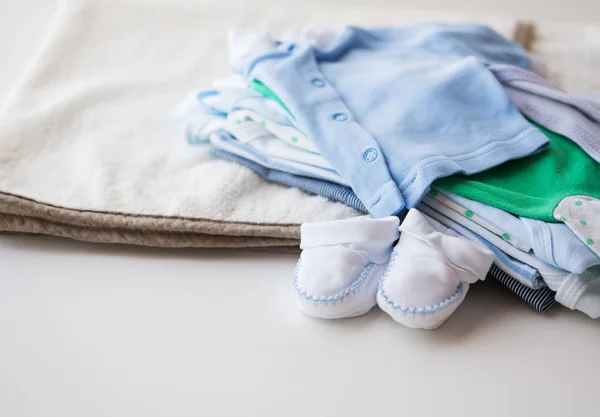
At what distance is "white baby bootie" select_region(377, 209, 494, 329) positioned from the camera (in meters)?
0.75

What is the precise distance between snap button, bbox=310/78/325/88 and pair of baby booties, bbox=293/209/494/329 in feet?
0.82

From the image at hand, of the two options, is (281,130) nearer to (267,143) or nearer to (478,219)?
(267,143)

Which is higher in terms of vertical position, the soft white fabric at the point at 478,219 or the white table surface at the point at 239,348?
the soft white fabric at the point at 478,219

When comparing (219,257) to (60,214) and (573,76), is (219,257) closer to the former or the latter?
(60,214)

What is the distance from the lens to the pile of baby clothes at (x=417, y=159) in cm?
77

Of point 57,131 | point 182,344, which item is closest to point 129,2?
point 57,131

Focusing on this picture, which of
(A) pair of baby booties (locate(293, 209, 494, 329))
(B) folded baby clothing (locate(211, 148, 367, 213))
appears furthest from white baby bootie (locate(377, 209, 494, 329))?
(B) folded baby clothing (locate(211, 148, 367, 213))

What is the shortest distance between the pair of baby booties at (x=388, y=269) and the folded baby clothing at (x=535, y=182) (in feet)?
0.20

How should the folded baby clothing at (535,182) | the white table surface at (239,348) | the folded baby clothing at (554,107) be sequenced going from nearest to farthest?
the white table surface at (239,348)
the folded baby clothing at (535,182)
the folded baby clothing at (554,107)

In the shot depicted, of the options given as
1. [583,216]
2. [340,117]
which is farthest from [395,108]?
[583,216]

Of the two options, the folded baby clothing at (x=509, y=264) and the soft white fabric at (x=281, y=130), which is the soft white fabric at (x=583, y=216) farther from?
the soft white fabric at (x=281, y=130)

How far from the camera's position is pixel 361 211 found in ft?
2.97

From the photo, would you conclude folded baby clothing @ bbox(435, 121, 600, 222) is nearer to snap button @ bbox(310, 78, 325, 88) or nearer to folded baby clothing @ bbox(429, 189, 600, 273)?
folded baby clothing @ bbox(429, 189, 600, 273)

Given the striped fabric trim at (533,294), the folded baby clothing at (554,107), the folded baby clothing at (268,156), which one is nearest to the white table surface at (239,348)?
the striped fabric trim at (533,294)
